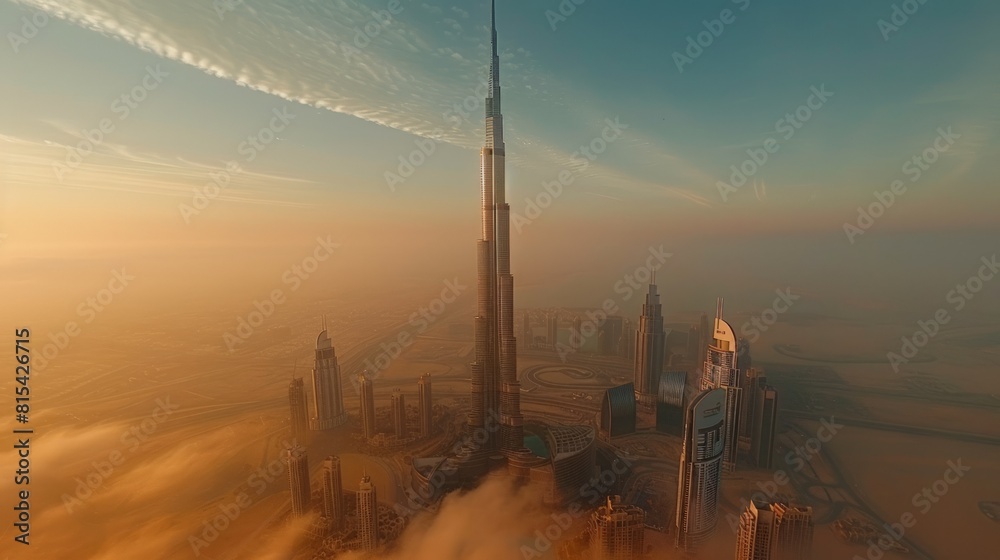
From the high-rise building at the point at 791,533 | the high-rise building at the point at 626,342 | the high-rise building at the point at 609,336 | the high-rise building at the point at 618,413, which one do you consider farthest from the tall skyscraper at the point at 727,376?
the high-rise building at the point at 609,336

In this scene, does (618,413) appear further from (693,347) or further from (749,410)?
(693,347)

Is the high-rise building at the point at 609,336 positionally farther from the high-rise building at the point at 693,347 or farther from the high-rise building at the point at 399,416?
the high-rise building at the point at 399,416

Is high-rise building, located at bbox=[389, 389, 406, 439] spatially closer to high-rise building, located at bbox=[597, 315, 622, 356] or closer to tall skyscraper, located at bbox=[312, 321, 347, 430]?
tall skyscraper, located at bbox=[312, 321, 347, 430]

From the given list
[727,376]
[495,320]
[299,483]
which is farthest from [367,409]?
[727,376]

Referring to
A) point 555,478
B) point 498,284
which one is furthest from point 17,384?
point 555,478

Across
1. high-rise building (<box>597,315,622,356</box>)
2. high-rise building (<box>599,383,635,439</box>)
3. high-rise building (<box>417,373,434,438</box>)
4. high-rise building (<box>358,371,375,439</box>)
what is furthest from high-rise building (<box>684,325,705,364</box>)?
high-rise building (<box>358,371,375,439</box>)

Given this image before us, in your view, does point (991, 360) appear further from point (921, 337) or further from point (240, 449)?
point (240, 449)
